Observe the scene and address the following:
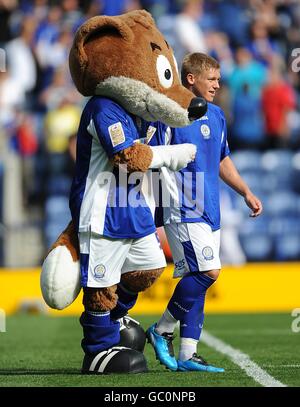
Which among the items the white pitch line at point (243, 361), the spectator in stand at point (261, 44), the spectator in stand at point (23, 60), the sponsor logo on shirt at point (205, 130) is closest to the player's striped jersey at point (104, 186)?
the sponsor logo on shirt at point (205, 130)

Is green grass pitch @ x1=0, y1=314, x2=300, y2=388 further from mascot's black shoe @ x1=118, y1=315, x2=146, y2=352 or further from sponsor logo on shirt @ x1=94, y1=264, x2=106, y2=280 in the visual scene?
sponsor logo on shirt @ x1=94, y1=264, x2=106, y2=280

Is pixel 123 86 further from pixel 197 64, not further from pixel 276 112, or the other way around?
pixel 276 112

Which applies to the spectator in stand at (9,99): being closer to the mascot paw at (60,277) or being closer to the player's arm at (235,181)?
the player's arm at (235,181)

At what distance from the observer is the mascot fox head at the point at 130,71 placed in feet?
19.7

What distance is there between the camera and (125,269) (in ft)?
20.4

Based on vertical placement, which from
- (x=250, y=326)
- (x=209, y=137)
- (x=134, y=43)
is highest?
(x=134, y=43)

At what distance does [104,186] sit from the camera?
603cm

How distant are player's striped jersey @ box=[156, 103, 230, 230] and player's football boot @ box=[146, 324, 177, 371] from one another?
0.72 meters

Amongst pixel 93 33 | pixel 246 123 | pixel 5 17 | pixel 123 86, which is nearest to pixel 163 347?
A: pixel 123 86

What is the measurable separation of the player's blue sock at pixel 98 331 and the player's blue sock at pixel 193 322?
1.59ft

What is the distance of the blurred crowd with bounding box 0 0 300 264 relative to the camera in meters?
14.2
